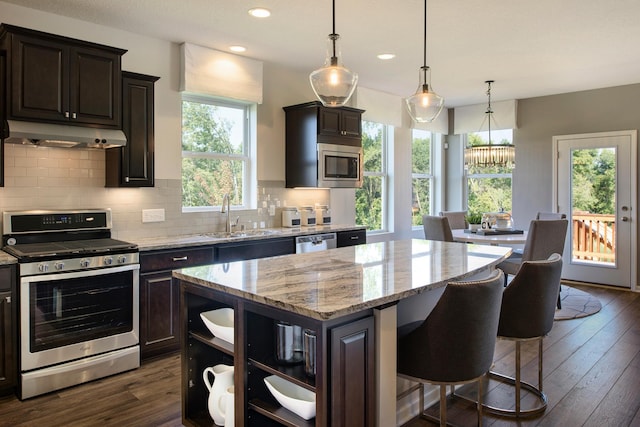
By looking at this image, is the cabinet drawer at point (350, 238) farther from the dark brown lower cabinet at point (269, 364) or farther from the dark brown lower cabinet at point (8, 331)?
the dark brown lower cabinet at point (8, 331)

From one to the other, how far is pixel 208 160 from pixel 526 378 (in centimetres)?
336

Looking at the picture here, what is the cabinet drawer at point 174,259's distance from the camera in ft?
11.3

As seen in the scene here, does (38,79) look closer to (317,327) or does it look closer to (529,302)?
(317,327)

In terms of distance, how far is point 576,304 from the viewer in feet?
16.8

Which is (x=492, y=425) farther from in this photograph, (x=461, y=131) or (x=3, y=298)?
(x=461, y=131)

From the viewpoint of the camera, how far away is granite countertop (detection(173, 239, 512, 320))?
1753mm

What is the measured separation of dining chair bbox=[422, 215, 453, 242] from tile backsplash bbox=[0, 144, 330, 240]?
2069 millimetres

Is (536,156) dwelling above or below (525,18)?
below

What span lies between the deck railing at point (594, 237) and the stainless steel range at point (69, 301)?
19.0 ft

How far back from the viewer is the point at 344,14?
140 inches

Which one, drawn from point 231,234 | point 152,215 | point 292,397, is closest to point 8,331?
point 152,215

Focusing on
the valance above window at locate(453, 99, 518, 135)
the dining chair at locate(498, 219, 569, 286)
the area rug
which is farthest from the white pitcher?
the valance above window at locate(453, 99, 518, 135)

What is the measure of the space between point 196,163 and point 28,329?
6.93ft

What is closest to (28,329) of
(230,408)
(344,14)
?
(230,408)
